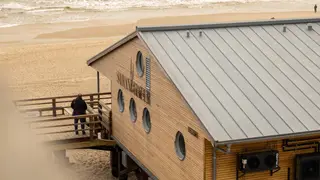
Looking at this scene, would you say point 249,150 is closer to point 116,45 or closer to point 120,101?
point 116,45

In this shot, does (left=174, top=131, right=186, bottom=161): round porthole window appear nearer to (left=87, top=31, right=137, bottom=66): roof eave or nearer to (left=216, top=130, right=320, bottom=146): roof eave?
(left=216, top=130, right=320, bottom=146): roof eave

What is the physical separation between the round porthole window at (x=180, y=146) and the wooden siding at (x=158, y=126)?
5.8 inches

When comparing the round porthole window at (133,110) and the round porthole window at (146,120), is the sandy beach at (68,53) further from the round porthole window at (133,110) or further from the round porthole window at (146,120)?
the round porthole window at (146,120)

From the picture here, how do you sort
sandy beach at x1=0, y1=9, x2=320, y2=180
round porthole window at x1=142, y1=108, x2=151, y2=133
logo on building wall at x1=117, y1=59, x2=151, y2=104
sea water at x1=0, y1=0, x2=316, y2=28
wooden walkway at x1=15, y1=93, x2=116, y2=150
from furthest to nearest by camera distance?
sea water at x1=0, y1=0, x2=316, y2=28 < sandy beach at x1=0, y1=9, x2=320, y2=180 < wooden walkway at x1=15, y1=93, x2=116, y2=150 < round porthole window at x1=142, y1=108, x2=151, y2=133 < logo on building wall at x1=117, y1=59, x2=151, y2=104

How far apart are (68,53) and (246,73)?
114ft

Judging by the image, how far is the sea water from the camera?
77375 mm

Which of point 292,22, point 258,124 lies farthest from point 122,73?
point 258,124

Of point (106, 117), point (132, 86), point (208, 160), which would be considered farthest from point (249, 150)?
point (106, 117)

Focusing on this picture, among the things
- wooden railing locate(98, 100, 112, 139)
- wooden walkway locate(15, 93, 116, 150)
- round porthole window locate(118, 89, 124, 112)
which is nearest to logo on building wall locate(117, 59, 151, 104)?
round porthole window locate(118, 89, 124, 112)

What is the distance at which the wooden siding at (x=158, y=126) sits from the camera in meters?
17.1

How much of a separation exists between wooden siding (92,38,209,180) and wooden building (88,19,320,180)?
0.10ft

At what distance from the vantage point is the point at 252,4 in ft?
298

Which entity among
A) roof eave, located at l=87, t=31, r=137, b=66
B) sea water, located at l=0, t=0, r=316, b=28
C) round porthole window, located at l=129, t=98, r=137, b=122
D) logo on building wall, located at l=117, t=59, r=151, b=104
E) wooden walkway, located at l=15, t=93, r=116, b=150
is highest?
sea water, located at l=0, t=0, r=316, b=28

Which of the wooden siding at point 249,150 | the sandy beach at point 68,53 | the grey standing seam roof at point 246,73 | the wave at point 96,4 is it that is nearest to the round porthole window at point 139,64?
the grey standing seam roof at point 246,73
